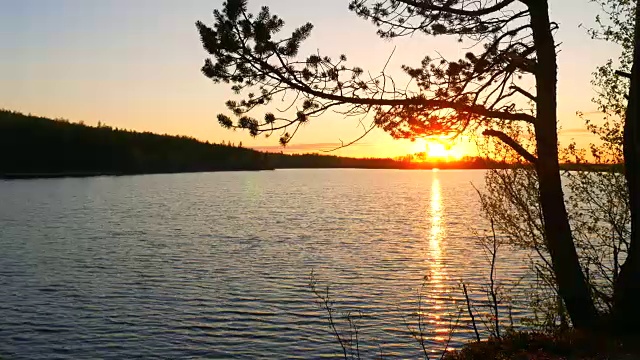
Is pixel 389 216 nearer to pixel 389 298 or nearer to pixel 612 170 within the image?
pixel 389 298

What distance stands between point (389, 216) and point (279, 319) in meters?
43.1

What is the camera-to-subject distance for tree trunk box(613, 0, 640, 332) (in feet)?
33.1

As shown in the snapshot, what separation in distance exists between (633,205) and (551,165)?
1.42 metres

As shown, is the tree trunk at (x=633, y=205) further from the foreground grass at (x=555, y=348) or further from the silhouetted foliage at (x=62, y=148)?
the silhouetted foliage at (x=62, y=148)

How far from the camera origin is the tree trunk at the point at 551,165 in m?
10.6

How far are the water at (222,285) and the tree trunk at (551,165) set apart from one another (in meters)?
2.33

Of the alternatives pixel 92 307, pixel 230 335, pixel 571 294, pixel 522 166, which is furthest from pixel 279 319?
pixel 571 294

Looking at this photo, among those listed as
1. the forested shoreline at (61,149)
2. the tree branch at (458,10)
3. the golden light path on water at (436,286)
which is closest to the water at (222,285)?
the golden light path on water at (436,286)

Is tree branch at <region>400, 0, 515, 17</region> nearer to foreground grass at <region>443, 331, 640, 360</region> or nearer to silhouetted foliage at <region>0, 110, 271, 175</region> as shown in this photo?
foreground grass at <region>443, 331, 640, 360</region>

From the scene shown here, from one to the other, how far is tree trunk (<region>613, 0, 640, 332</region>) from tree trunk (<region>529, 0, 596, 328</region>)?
626mm

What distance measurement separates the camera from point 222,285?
25.3 m

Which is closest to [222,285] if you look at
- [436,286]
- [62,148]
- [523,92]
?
[436,286]

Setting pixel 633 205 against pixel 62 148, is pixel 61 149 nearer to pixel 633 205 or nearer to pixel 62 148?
pixel 62 148

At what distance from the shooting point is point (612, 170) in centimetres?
1288
